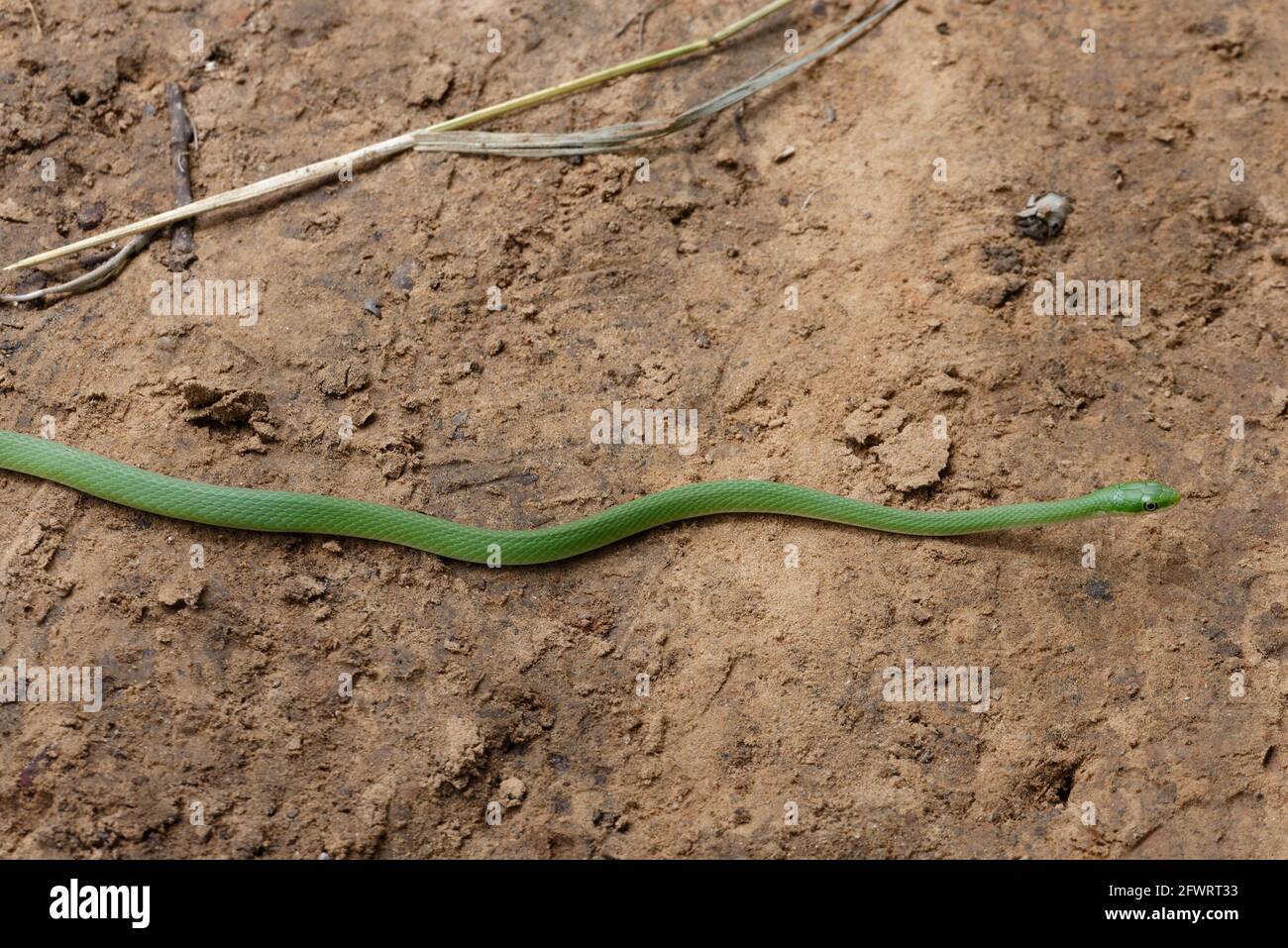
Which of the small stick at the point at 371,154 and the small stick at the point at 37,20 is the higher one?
the small stick at the point at 37,20

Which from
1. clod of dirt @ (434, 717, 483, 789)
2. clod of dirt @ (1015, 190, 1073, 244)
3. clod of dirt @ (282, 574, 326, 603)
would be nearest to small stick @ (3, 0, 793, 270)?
clod of dirt @ (1015, 190, 1073, 244)

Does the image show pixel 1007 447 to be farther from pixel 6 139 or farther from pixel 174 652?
pixel 6 139

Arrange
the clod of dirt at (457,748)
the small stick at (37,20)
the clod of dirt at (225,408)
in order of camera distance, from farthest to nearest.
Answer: the small stick at (37,20) → the clod of dirt at (225,408) → the clod of dirt at (457,748)

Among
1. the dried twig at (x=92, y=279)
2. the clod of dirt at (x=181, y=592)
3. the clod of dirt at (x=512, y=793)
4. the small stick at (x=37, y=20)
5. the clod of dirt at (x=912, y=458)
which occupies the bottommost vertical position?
the clod of dirt at (x=512, y=793)

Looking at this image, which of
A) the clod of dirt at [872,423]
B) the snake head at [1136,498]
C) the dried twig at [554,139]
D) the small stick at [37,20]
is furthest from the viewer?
the small stick at [37,20]

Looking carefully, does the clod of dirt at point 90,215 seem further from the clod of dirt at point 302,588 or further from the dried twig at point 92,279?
the clod of dirt at point 302,588

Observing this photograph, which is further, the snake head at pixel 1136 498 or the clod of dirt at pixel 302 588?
the snake head at pixel 1136 498

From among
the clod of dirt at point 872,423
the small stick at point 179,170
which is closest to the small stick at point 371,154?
the small stick at point 179,170
